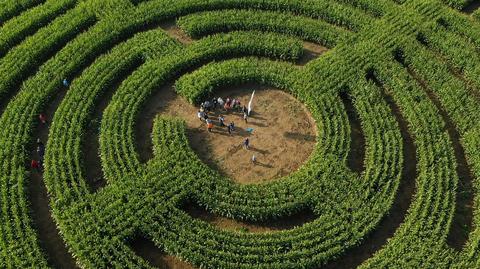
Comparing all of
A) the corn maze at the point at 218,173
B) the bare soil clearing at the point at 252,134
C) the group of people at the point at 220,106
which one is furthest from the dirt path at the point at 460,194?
the group of people at the point at 220,106

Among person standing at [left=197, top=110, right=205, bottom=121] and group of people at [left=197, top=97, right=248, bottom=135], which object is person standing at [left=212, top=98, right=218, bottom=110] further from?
person standing at [left=197, top=110, right=205, bottom=121]

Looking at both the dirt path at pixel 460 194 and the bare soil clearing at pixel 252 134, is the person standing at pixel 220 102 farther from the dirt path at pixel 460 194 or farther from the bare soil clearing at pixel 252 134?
the dirt path at pixel 460 194

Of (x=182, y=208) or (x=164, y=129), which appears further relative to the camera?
(x=164, y=129)

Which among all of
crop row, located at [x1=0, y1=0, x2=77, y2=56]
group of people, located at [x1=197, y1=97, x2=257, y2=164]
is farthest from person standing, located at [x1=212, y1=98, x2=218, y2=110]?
crop row, located at [x1=0, y1=0, x2=77, y2=56]

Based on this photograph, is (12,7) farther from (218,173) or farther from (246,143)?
(218,173)

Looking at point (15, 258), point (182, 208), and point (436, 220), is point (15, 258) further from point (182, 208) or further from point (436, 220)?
point (436, 220)

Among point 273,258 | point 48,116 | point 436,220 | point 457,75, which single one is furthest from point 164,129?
point 457,75
